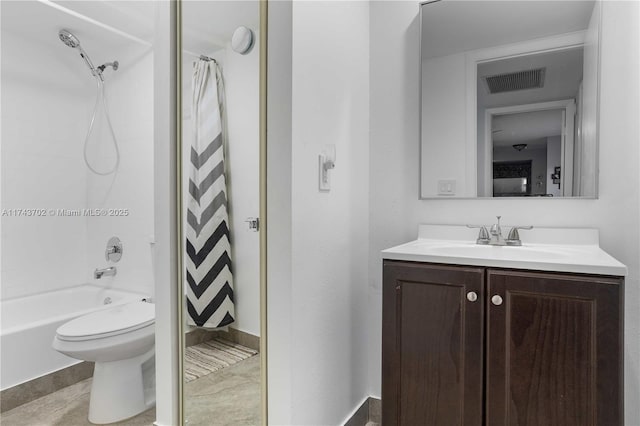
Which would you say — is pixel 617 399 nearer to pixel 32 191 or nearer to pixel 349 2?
pixel 349 2

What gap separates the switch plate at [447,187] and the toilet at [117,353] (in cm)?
149

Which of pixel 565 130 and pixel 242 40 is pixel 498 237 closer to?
pixel 565 130

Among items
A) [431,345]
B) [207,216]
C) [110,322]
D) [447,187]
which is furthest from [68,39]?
[431,345]

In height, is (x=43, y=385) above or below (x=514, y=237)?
below

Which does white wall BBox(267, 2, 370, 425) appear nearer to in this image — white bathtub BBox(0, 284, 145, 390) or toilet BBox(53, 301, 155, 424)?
toilet BBox(53, 301, 155, 424)

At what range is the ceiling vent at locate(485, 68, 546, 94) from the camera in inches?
65.2

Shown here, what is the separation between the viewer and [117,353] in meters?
1.67

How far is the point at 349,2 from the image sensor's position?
174cm

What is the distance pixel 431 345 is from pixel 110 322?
1.38 m

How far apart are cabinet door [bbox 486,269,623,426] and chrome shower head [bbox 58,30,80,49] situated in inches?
75.7

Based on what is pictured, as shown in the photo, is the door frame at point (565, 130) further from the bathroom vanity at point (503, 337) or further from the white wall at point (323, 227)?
the white wall at point (323, 227)

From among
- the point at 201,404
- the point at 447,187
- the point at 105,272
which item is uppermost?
the point at 447,187

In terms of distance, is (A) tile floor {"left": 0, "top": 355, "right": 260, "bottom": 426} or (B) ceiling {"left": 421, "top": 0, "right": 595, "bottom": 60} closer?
(A) tile floor {"left": 0, "top": 355, "right": 260, "bottom": 426}

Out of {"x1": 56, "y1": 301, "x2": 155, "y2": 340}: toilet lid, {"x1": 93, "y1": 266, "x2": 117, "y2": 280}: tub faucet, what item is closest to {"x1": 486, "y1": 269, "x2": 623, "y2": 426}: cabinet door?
{"x1": 56, "y1": 301, "x2": 155, "y2": 340}: toilet lid
